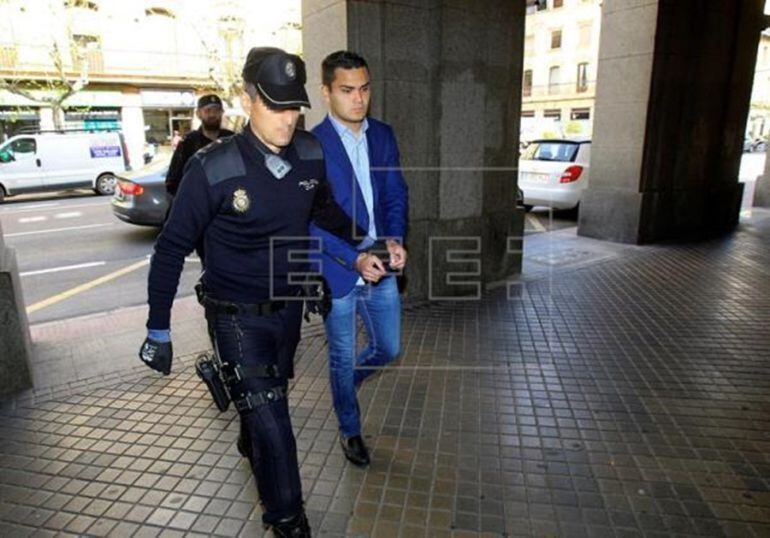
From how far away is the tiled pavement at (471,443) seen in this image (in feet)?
8.81

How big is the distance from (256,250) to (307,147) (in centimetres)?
49

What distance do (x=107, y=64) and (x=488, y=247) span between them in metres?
27.1

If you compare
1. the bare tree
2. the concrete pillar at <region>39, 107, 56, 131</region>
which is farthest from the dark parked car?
the concrete pillar at <region>39, 107, 56, 131</region>

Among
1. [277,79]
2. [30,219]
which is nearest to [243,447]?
[277,79]

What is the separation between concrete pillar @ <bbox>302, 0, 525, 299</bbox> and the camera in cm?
517

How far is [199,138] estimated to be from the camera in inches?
199

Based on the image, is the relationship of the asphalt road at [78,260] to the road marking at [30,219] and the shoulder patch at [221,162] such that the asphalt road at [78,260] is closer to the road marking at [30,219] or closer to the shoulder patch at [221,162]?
the road marking at [30,219]

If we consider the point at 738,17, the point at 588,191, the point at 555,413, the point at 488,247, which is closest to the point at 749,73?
the point at 738,17

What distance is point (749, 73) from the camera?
962 centimetres

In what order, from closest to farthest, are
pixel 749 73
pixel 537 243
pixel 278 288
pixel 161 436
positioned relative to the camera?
pixel 278 288, pixel 161 436, pixel 537 243, pixel 749 73

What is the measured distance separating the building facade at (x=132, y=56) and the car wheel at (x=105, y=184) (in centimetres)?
871

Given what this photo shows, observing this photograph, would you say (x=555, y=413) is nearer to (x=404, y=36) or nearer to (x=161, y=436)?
(x=161, y=436)

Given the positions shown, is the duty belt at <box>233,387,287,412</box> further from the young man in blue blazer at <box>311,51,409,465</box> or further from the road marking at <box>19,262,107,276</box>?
the road marking at <box>19,262,107,276</box>

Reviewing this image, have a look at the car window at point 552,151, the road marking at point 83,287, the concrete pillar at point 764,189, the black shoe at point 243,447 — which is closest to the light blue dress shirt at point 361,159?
the black shoe at point 243,447
